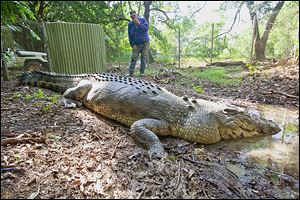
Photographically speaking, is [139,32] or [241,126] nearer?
[241,126]

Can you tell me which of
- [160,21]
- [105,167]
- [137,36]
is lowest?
[105,167]

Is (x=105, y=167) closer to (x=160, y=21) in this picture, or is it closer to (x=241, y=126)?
(x=241, y=126)

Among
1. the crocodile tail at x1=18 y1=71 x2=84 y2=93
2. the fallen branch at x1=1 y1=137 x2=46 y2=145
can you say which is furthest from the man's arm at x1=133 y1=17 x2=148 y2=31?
the fallen branch at x1=1 y1=137 x2=46 y2=145

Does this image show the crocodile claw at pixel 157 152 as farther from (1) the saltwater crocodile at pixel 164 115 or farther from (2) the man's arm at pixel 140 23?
(2) the man's arm at pixel 140 23

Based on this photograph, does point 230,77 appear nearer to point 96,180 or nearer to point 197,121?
point 197,121

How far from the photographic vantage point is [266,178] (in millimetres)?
2387

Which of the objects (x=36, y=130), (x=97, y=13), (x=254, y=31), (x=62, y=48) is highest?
(x=97, y=13)

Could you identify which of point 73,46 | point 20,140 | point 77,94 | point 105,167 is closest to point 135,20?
point 73,46

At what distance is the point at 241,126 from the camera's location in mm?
3355

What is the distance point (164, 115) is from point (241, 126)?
1183mm

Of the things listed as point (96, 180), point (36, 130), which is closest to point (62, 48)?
point (36, 130)

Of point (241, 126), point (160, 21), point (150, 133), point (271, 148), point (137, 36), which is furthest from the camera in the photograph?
point (160, 21)

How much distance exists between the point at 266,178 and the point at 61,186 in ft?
6.91

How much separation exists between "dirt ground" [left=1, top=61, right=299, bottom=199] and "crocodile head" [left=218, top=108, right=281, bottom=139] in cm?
37
